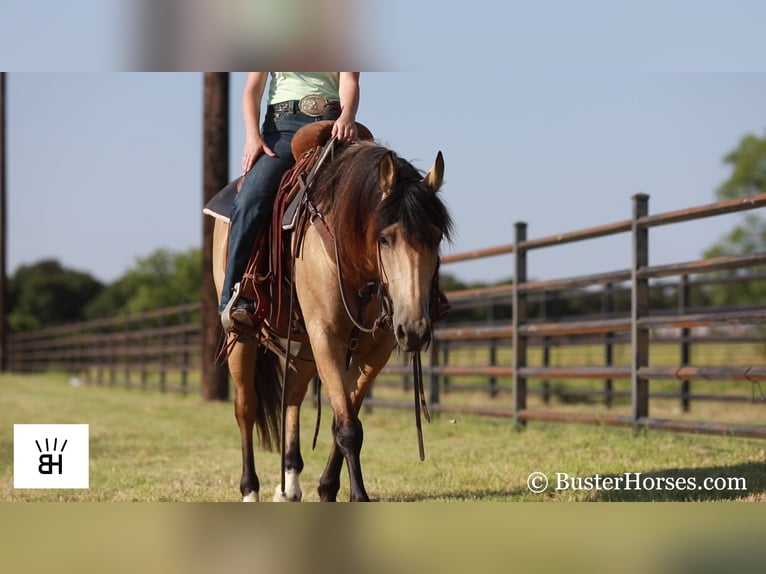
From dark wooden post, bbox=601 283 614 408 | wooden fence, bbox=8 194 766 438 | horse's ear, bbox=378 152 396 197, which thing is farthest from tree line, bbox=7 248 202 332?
horse's ear, bbox=378 152 396 197

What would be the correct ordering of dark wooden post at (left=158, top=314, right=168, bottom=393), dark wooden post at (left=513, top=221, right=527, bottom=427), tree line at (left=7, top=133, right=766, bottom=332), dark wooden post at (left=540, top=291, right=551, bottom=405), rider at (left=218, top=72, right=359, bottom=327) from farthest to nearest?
1. tree line at (left=7, top=133, right=766, bottom=332)
2. dark wooden post at (left=158, top=314, right=168, bottom=393)
3. dark wooden post at (left=540, top=291, right=551, bottom=405)
4. dark wooden post at (left=513, top=221, right=527, bottom=427)
5. rider at (left=218, top=72, right=359, bottom=327)

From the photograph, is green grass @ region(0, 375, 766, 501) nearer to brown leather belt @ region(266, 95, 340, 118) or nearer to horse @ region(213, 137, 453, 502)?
horse @ region(213, 137, 453, 502)

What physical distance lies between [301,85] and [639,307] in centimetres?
268

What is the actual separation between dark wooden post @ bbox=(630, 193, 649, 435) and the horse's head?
2.70 m

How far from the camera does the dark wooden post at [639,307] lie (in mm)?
5145

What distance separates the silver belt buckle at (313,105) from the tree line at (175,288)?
5979mm

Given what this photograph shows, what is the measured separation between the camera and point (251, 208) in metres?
3.36

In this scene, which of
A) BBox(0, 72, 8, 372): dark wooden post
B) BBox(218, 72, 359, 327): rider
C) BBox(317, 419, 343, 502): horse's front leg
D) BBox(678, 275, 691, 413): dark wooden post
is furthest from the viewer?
BBox(0, 72, 8, 372): dark wooden post

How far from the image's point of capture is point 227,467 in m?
4.39

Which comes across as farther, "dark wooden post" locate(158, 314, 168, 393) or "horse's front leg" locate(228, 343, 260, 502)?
"dark wooden post" locate(158, 314, 168, 393)

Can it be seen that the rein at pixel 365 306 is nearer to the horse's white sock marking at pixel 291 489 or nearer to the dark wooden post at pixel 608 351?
the horse's white sock marking at pixel 291 489

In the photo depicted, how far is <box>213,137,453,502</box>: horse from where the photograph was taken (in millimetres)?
2637

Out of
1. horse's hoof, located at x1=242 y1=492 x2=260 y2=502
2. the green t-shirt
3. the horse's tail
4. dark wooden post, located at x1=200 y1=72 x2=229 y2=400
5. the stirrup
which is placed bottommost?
horse's hoof, located at x1=242 y1=492 x2=260 y2=502
